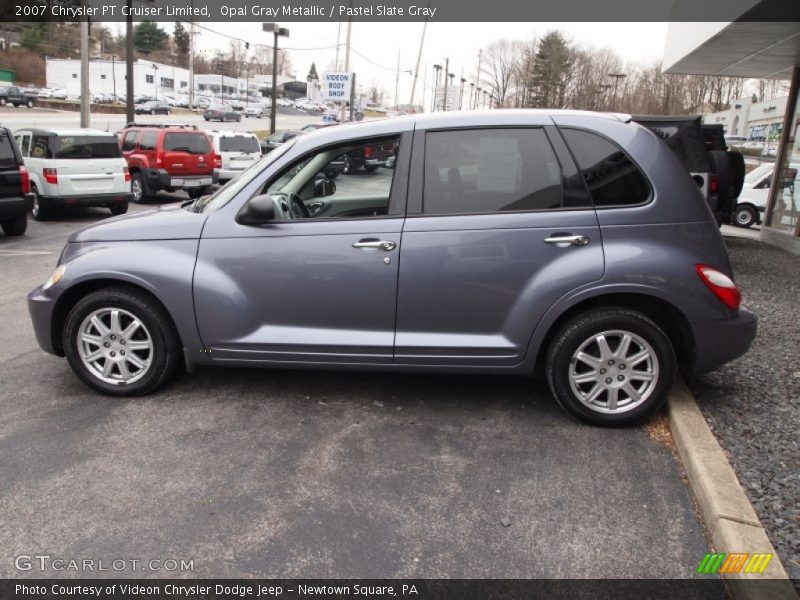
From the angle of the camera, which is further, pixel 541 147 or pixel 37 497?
pixel 541 147

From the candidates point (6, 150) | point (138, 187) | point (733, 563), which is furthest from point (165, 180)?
point (733, 563)

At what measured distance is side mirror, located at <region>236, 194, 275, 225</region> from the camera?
3.94 m

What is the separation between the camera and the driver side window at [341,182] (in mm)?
4102

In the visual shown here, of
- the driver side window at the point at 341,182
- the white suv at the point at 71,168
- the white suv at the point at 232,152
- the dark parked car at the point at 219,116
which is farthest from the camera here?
the dark parked car at the point at 219,116

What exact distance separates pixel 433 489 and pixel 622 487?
98cm

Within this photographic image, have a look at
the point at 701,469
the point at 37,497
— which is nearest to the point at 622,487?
the point at 701,469

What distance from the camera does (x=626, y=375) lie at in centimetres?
386

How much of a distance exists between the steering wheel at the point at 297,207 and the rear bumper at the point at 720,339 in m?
2.58

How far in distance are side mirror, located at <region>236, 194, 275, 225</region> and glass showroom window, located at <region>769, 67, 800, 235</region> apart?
454 inches

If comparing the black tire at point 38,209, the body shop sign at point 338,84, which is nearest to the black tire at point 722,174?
the black tire at point 38,209

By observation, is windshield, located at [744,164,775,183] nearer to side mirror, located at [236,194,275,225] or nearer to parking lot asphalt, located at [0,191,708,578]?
parking lot asphalt, located at [0,191,708,578]

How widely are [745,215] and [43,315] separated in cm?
1666

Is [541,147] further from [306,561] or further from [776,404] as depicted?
[306,561]

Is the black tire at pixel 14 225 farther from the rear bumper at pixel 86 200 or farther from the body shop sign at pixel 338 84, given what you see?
the body shop sign at pixel 338 84
